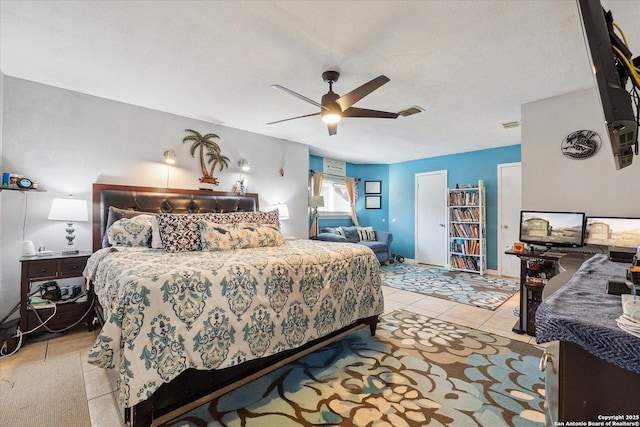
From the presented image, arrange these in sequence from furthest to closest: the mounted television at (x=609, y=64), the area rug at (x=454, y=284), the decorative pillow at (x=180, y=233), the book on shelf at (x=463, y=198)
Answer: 1. the book on shelf at (x=463, y=198)
2. the area rug at (x=454, y=284)
3. the decorative pillow at (x=180, y=233)
4. the mounted television at (x=609, y=64)

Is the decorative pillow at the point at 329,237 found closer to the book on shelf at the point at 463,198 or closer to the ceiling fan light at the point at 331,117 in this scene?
the book on shelf at the point at 463,198

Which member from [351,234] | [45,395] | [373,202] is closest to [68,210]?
[45,395]

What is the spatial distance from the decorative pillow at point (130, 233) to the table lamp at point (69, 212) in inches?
19.0

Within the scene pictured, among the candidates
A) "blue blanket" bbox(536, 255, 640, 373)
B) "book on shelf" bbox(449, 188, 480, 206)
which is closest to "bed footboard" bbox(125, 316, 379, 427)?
"blue blanket" bbox(536, 255, 640, 373)

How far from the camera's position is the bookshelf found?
5.53m

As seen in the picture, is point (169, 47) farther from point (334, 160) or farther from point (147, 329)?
point (334, 160)

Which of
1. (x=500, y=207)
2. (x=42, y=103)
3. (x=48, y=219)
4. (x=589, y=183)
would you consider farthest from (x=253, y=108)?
(x=500, y=207)

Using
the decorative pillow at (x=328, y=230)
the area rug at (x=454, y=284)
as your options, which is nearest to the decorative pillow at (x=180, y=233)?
the area rug at (x=454, y=284)

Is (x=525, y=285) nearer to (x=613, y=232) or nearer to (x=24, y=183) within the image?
(x=613, y=232)

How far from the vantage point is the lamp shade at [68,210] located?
2.76m

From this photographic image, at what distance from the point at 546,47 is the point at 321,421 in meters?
3.14

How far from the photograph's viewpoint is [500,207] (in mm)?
5480

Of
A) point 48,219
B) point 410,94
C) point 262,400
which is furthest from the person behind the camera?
point 410,94

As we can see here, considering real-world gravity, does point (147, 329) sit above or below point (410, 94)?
below
